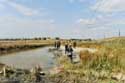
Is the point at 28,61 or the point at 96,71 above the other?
the point at 96,71

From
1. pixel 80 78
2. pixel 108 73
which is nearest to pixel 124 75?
pixel 108 73

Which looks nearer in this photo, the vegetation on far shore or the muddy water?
the vegetation on far shore

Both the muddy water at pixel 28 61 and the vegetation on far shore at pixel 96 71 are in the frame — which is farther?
the muddy water at pixel 28 61

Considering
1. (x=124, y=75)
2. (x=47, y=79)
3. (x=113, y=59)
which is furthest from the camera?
(x=113, y=59)

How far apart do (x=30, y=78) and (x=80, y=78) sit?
381 cm

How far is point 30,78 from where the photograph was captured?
23.9 meters

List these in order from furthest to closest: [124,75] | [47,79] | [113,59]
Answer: [113,59] → [47,79] → [124,75]

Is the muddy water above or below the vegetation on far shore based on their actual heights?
below

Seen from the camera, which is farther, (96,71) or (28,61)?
(28,61)

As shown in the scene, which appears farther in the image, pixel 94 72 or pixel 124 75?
pixel 94 72

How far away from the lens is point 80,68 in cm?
2673

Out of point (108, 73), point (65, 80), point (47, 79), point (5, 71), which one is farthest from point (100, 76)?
point (5, 71)

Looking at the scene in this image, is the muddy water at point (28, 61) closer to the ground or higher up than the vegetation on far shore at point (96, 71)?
closer to the ground

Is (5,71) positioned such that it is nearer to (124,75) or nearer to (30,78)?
(30,78)
